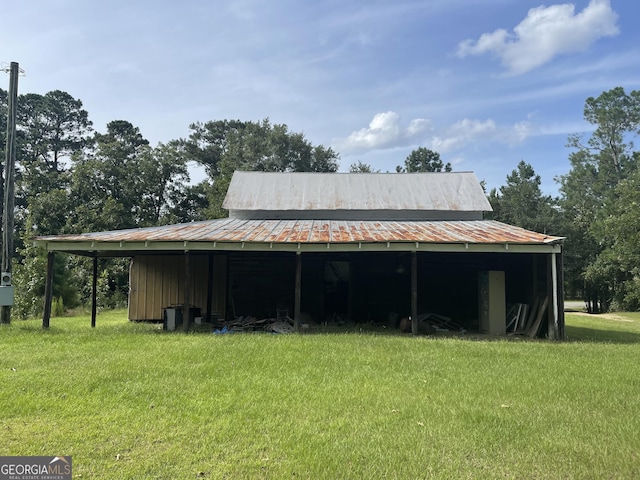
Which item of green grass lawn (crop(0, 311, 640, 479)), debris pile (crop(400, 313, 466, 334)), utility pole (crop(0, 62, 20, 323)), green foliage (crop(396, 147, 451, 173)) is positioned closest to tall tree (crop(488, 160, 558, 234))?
green foliage (crop(396, 147, 451, 173))

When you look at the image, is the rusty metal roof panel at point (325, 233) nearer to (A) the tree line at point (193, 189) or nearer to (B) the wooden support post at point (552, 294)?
(B) the wooden support post at point (552, 294)

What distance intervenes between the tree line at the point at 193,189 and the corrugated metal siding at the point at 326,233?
944cm

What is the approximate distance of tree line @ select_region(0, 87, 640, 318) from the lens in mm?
25016

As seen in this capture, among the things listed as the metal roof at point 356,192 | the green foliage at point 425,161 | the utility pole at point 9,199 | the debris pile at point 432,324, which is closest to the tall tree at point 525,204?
the green foliage at point 425,161

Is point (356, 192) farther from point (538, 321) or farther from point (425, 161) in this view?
point (425, 161)

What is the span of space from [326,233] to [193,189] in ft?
73.7

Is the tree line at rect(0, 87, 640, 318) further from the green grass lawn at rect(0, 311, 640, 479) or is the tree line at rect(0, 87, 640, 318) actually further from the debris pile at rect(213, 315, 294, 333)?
the green grass lawn at rect(0, 311, 640, 479)

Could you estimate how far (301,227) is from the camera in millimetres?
13094

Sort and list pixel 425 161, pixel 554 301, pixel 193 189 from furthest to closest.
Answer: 1. pixel 425 161
2. pixel 193 189
3. pixel 554 301

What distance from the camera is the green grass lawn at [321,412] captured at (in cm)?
358

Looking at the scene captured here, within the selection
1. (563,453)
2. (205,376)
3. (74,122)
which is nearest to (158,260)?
(205,376)

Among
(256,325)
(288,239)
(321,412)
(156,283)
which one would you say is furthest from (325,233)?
(321,412)

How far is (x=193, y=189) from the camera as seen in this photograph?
105 ft

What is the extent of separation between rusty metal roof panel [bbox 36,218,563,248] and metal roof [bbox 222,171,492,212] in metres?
1.05
